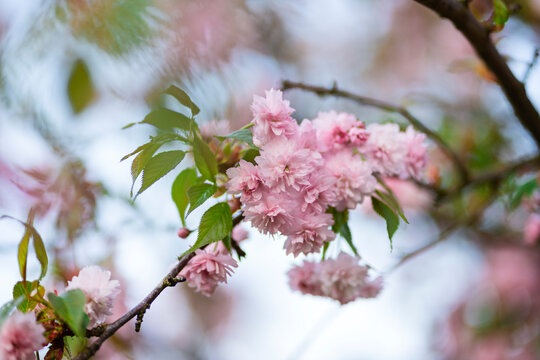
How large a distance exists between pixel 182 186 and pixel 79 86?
289mm

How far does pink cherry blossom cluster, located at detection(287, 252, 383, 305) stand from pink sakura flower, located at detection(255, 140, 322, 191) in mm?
153

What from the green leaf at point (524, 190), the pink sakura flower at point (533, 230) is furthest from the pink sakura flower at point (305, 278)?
the pink sakura flower at point (533, 230)

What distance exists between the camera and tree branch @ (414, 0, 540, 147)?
0.60m

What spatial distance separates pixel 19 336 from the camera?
43 cm

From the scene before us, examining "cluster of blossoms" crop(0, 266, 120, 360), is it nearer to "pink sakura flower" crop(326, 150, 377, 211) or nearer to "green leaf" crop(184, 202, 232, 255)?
"green leaf" crop(184, 202, 232, 255)

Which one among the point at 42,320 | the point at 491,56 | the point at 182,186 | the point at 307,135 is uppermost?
the point at 491,56

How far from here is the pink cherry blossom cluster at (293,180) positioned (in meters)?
0.48

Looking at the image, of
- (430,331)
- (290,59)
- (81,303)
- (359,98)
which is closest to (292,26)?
(290,59)

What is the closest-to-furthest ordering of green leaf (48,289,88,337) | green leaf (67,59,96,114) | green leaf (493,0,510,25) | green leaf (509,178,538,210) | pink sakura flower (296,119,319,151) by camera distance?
green leaf (48,289,88,337) → pink sakura flower (296,119,319,151) → green leaf (493,0,510,25) → green leaf (67,59,96,114) → green leaf (509,178,538,210)

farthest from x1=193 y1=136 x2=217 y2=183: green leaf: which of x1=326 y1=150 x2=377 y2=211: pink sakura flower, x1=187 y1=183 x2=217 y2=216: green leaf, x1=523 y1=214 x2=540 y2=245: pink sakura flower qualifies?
x1=523 y1=214 x2=540 y2=245: pink sakura flower

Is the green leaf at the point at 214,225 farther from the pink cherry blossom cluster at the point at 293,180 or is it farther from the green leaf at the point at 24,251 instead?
the green leaf at the point at 24,251

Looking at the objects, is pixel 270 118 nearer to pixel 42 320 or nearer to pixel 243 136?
pixel 243 136

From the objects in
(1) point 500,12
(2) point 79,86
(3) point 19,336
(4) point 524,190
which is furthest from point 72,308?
(4) point 524,190

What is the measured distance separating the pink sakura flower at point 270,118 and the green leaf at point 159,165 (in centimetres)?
8
